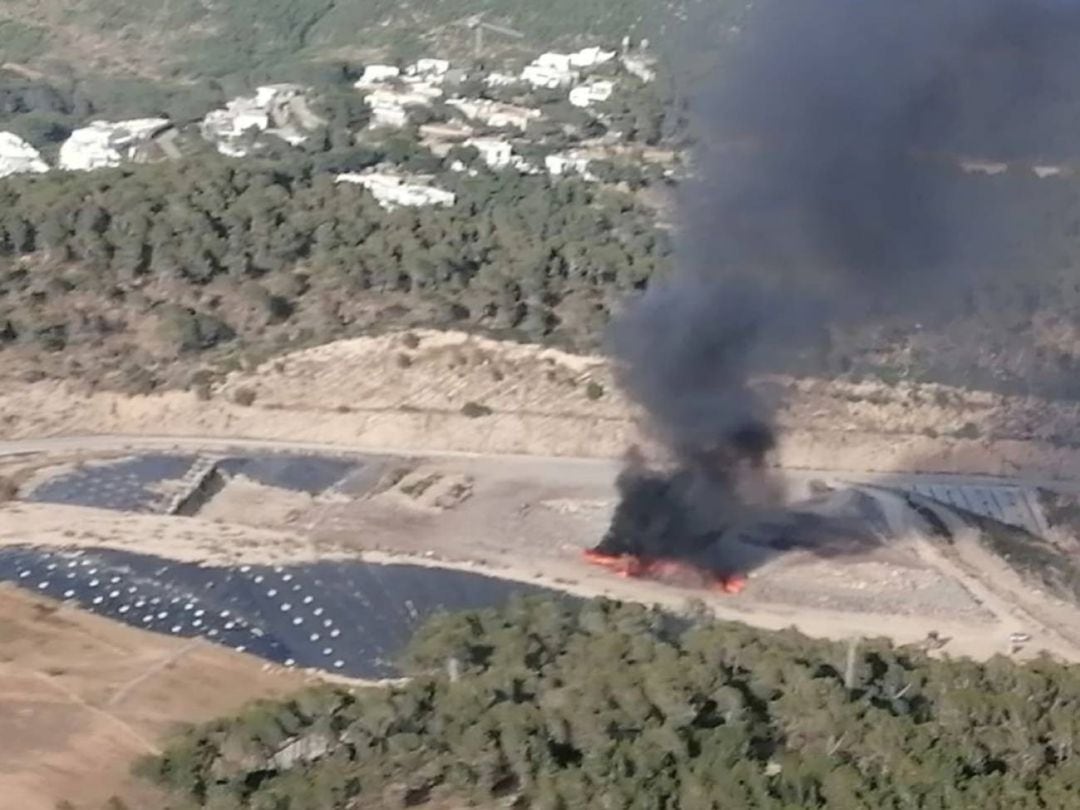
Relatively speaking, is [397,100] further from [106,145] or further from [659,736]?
[659,736]

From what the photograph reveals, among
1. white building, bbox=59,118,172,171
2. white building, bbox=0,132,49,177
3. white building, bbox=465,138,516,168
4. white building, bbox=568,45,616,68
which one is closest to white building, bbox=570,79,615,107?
white building, bbox=568,45,616,68

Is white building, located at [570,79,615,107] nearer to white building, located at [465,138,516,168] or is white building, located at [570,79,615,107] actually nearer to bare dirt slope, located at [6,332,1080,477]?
white building, located at [465,138,516,168]

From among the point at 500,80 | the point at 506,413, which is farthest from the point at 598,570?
the point at 500,80

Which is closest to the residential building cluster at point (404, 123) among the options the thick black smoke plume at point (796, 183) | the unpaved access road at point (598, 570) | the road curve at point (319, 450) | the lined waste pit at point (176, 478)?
the road curve at point (319, 450)

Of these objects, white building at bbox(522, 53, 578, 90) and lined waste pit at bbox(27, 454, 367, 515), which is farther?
white building at bbox(522, 53, 578, 90)

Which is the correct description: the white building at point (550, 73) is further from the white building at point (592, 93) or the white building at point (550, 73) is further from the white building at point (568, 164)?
the white building at point (568, 164)

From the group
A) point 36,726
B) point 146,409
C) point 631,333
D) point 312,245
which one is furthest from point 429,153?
point 36,726
